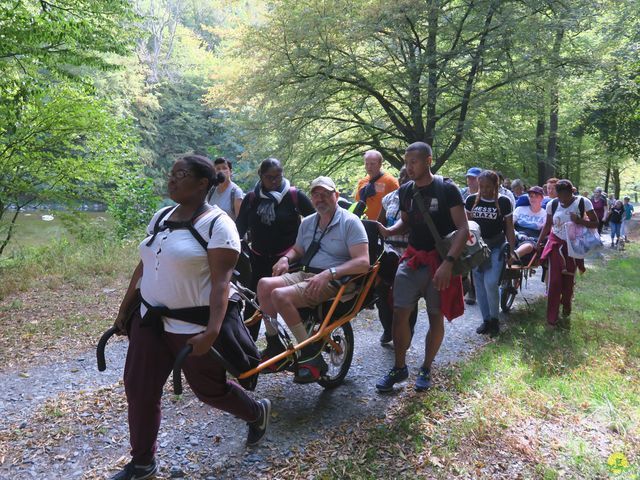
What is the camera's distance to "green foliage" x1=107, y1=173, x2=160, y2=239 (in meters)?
13.7

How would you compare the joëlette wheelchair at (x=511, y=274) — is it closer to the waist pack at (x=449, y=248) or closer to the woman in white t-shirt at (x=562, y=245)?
the woman in white t-shirt at (x=562, y=245)

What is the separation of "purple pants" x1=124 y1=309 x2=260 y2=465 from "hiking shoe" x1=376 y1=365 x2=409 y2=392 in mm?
1711

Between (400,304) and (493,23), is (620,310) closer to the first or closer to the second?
(400,304)

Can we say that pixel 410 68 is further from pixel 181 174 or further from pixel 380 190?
pixel 181 174

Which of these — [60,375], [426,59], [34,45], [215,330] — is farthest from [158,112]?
[215,330]

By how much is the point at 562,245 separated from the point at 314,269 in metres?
3.84

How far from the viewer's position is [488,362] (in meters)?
4.97

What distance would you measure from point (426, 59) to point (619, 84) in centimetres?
589

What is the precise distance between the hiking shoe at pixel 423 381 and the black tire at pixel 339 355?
64 cm

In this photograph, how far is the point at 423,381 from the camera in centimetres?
433

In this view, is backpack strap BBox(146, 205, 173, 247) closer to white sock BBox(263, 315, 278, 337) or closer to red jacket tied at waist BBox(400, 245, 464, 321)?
white sock BBox(263, 315, 278, 337)

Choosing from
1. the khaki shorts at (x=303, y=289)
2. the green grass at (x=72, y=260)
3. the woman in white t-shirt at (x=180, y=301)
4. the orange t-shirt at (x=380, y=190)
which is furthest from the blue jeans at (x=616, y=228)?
the woman in white t-shirt at (x=180, y=301)

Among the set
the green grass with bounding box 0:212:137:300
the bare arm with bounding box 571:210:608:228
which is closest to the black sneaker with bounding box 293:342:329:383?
the bare arm with bounding box 571:210:608:228

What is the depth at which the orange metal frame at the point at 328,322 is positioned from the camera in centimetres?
336
